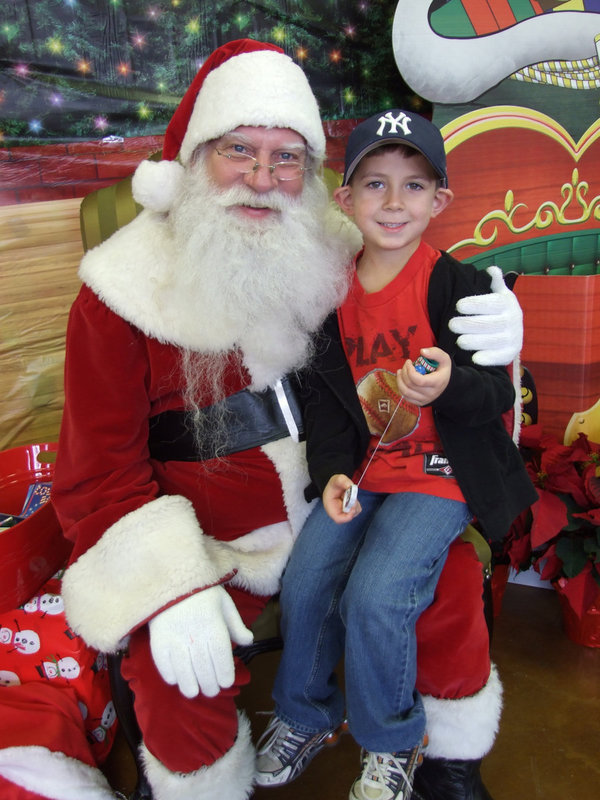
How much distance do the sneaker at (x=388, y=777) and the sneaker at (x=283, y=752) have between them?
0.64ft

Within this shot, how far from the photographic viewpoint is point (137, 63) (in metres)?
2.28

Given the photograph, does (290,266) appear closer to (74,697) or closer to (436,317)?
(436,317)

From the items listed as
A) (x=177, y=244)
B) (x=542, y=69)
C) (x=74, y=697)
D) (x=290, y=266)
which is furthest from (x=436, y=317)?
(x=542, y=69)

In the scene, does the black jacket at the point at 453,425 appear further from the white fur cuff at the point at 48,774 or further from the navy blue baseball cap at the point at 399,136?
the white fur cuff at the point at 48,774

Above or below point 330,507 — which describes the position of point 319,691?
below

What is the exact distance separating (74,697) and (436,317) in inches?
51.7

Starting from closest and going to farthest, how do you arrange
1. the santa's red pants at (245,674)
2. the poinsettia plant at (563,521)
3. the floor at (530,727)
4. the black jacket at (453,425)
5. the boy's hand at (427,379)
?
1. the boy's hand at (427,379)
2. the santa's red pants at (245,674)
3. the black jacket at (453,425)
4. the floor at (530,727)
5. the poinsettia plant at (563,521)

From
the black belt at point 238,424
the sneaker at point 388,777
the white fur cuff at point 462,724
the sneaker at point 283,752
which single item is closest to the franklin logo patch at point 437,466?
the black belt at point 238,424

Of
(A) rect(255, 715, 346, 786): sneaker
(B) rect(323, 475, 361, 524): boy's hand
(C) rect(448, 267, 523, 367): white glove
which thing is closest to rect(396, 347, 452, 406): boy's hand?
(C) rect(448, 267, 523, 367): white glove

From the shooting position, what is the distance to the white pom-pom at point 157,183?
154cm

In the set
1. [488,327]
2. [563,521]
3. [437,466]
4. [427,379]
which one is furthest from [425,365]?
[563,521]

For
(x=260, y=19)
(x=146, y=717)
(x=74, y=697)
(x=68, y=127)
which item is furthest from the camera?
(x=260, y=19)

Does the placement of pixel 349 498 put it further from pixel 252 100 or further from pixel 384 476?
pixel 252 100

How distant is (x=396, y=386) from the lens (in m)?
1.53
